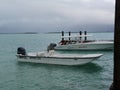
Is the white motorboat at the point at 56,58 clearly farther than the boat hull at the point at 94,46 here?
No

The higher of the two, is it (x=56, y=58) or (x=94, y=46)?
(x=56, y=58)

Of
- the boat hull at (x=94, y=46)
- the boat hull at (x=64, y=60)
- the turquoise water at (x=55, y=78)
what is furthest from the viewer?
the boat hull at (x=94, y=46)

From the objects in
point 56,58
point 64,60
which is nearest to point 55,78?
point 64,60

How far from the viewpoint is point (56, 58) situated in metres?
28.7

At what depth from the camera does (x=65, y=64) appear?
93.7 feet

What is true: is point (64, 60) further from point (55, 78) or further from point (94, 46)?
point (94, 46)

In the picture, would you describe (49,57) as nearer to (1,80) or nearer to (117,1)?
(1,80)

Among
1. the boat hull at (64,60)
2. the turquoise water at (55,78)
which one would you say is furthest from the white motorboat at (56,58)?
the turquoise water at (55,78)

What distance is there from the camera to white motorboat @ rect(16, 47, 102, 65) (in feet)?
90.8

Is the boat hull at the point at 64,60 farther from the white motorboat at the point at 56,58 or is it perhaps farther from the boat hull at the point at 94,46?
the boat hull at the point at 94,46

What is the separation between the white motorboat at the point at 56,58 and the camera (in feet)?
90.8

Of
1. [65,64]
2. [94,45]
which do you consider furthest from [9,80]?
[94,45]

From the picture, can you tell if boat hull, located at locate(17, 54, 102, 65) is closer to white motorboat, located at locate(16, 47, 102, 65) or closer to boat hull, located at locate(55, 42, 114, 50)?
white motorboat, located at locate(16, 47, 102, 65)

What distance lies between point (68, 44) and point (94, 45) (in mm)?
5057
